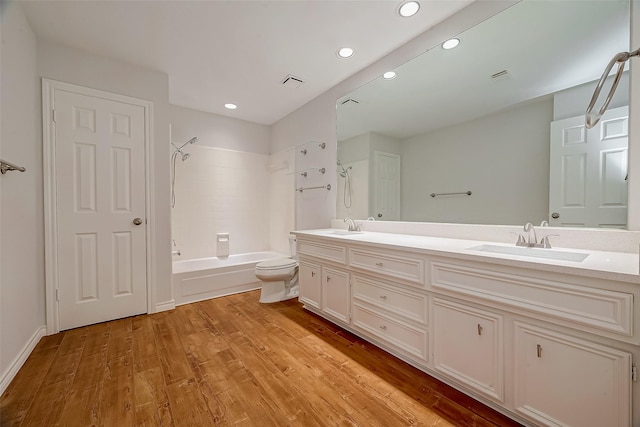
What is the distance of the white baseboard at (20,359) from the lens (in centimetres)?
149

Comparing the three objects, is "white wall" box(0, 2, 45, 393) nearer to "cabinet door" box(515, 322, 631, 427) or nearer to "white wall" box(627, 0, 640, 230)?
"cabinet door" box(515, 322, 631, 427)

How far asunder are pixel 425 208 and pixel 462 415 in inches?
54.6

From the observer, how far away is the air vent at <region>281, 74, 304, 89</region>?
272 cm

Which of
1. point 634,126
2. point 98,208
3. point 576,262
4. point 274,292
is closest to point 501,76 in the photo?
point 634,126

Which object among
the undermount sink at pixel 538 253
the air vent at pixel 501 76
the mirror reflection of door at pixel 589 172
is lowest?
the undermount sink at pixel 538 253

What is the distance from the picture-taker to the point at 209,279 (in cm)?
300

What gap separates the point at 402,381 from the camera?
1.54 metres

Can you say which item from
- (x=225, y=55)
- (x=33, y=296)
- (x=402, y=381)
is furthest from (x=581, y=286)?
(x=33, y=296)

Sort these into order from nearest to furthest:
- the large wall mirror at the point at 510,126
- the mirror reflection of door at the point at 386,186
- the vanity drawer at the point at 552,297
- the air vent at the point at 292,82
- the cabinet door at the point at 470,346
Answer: the vanity drawer at the point at 552,297 → the cabinet door at the point at 470,346 → the large wall mirror at the point at 510,126 → the mirror reflection of door at the point at 386,186 → the air vent at the point at 292,82

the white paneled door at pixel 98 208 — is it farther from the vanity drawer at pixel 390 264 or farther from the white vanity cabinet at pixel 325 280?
the vanity drawer at pixel 390 264

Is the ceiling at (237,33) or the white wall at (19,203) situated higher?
the ceiling at (237,33)

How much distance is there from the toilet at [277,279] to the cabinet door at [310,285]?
1.04 feet

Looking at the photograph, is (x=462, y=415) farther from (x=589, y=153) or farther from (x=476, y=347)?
(x=589, y=153)

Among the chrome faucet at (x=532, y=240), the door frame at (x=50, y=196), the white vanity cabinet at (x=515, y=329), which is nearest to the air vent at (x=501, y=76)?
the chrome faucet at (x=532, y=240)
